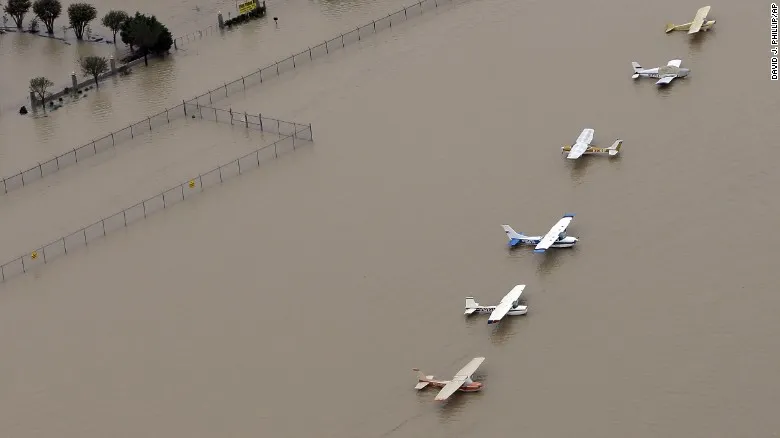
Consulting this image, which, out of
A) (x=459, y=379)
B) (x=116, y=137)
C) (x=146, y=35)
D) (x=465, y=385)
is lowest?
(x=465, y=385)

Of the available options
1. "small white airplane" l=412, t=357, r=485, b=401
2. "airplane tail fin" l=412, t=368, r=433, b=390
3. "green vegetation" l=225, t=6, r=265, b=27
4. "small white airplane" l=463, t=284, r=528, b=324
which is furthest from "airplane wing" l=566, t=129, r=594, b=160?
"green vegetation" l=225, t=6, r=265, b=27

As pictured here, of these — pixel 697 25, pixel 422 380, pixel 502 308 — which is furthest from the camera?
pixel 697 25

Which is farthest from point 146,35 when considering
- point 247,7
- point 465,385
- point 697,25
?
point 465,385

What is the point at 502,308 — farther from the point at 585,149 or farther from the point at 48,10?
the point at 48,10

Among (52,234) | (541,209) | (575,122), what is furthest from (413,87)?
(52,234)

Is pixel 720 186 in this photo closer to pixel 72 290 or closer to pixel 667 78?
pixel 667 78

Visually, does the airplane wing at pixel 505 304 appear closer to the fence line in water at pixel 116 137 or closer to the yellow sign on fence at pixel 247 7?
the fence line in water at pixel 116 137
